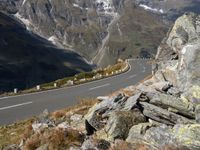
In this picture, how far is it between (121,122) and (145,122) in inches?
31.0

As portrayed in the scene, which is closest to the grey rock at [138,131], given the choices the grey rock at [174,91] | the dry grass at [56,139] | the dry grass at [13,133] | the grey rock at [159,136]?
the grey rock at [159,136]

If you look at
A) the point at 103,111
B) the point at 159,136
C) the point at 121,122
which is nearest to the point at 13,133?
the point at 103,111

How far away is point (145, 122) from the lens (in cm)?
1188

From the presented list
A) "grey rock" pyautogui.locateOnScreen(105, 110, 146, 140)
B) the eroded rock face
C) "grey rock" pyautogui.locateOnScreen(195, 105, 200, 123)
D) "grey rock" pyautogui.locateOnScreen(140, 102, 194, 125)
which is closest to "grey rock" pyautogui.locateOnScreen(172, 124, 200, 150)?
"grey rock" pyautogui.locateOnScreen(195, 105, 200, 123)

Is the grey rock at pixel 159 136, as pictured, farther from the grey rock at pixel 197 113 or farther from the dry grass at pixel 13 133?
the dry grass at pixel 13 133

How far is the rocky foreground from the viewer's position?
10328 millimetres

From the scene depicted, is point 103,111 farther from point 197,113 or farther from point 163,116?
point 197,113

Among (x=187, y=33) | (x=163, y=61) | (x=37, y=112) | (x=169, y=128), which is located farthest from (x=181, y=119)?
(x=37, y=112)

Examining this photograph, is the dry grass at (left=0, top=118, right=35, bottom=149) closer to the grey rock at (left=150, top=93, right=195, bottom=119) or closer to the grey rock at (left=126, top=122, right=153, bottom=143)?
the grey rock at (left=126, top=122, right=153, bottom=143)

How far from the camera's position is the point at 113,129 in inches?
446

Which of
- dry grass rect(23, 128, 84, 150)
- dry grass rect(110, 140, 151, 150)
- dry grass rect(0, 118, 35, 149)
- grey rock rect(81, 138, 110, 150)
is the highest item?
dry grass rect(110, 140, 151, 150)

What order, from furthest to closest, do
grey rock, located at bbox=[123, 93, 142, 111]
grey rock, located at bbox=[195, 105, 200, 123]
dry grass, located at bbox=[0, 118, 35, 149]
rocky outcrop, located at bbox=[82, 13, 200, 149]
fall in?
dry grass, located at bbox=[0, 118, 35, 149] < grey rock, located at bbox=[123, 93, 142, 111] < grey rock, located at bbox=[195, 105, 200, 123] < rocky outcrop, located at bbox=[82, 13, 200, 149]

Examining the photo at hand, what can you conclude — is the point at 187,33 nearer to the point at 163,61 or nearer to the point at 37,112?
the point at 163,61

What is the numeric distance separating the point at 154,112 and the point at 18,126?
7887mm
